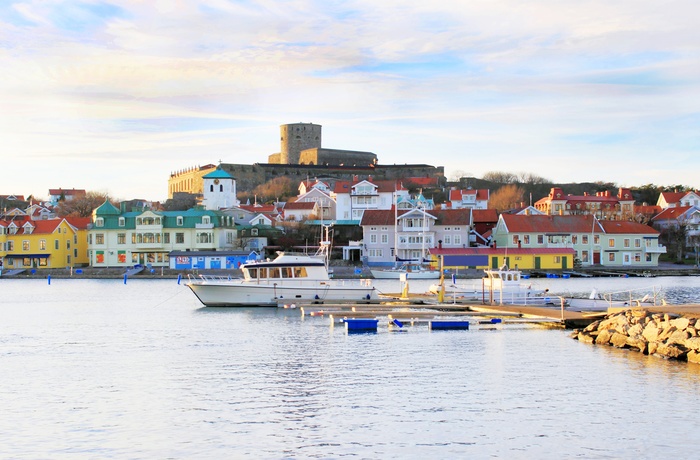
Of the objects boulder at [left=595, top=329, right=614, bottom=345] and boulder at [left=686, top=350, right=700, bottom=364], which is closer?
boulder at [left=686, top=350, right=700, bottom=364]

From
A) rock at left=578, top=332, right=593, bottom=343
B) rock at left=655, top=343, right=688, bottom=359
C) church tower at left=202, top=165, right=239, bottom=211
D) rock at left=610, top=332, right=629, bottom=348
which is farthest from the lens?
church tower at left=202, top=165, right=239, bottom=211

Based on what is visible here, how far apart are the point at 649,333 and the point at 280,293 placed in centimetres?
1849

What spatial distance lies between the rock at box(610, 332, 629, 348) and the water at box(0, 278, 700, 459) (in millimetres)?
468

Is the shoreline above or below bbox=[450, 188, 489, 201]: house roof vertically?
below

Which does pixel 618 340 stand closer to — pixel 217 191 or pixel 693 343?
pixel 693 343

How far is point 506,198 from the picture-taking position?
107 meters

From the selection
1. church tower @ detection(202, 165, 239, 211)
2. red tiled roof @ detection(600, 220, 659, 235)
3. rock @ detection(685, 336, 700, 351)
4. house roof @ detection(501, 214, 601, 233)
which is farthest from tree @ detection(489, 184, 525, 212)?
rock @ detection(685, 336, 700, 351)

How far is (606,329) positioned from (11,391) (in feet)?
57.9

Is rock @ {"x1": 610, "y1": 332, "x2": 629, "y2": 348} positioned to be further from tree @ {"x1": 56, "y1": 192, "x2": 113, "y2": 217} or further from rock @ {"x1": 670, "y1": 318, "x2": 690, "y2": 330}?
tree @ {"x1": 56, "y1": 192, "x2": 113, "y2": 217}

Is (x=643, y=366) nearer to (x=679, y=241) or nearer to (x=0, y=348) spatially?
(x=0, y=348)

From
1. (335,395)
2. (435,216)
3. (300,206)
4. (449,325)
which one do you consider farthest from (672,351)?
A: (300,206)

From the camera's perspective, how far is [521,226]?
71938 millimetres

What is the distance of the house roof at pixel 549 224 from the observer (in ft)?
236

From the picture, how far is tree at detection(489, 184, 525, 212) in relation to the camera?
347 feet
